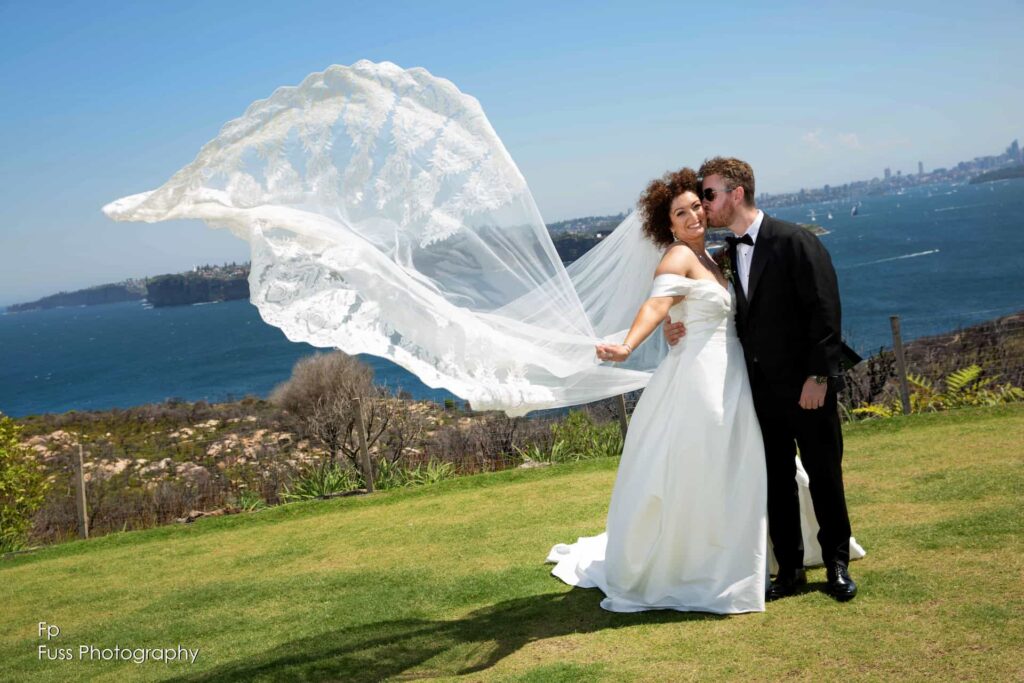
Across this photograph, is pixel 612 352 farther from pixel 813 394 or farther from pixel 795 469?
pixel 795 469

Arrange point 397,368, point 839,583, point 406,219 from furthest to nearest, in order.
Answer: point 397,368, point 406,219, point 839,583

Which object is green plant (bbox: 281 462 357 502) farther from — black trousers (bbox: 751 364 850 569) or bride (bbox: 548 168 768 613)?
black trousers (bbox: 751 364 850 569)

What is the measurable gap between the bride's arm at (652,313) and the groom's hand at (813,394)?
844 mm

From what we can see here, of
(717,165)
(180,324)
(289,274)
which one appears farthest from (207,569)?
(180,324)

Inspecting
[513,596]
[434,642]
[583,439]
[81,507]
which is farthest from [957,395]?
[81,507]

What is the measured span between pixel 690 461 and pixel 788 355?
773 mm

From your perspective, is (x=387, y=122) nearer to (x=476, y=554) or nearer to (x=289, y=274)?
(x=289, y=274)

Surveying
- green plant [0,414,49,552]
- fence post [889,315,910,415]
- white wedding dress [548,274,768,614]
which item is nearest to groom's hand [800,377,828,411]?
white wedding dress [548,274,768,614]

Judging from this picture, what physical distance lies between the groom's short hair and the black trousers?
3.13 ft

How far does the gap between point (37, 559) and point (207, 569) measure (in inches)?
120

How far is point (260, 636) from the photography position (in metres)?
5.49

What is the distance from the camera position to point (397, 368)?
78.4 metres

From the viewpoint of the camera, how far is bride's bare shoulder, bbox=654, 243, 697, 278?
4.80 m

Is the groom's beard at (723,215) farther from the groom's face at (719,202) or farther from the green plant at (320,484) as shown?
the green plant at (320,484)
